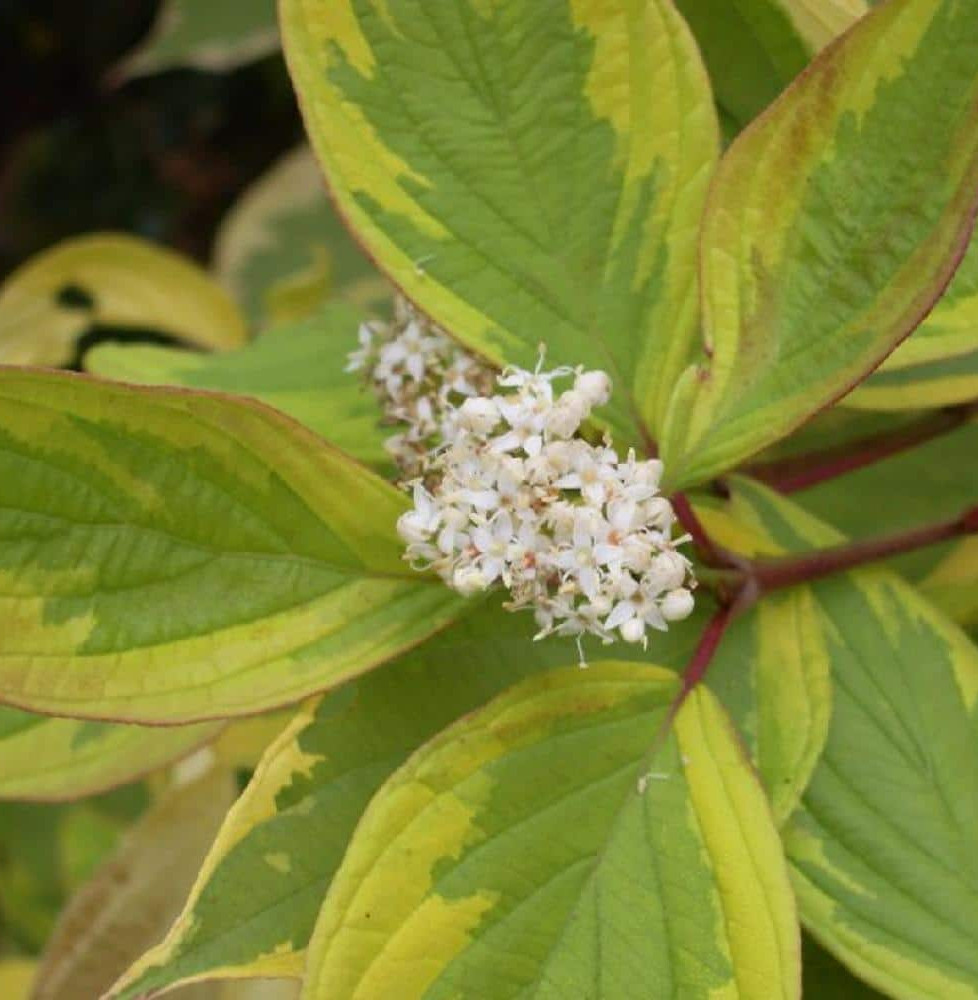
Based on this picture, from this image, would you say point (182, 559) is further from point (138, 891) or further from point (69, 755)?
point (138, 891)

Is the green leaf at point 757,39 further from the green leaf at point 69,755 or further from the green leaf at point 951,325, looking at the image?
the green leaf at point 69,755

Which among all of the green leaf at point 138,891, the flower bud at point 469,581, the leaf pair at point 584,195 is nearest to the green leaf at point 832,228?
the leaf pair at point 584,195

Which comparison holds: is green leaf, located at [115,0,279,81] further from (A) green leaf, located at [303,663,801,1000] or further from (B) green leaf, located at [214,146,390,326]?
(A) green leaf, located at [303,663,801,1000]

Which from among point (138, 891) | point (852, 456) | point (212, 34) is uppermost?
point (212, 34)

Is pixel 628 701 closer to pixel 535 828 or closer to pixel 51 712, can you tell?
pixel 535 828

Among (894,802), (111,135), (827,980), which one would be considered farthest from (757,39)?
(111,135)

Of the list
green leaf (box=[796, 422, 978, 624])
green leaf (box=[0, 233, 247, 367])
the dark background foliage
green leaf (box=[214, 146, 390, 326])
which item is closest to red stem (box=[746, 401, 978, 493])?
green leaf (box=[796, 422, 978, 624])
